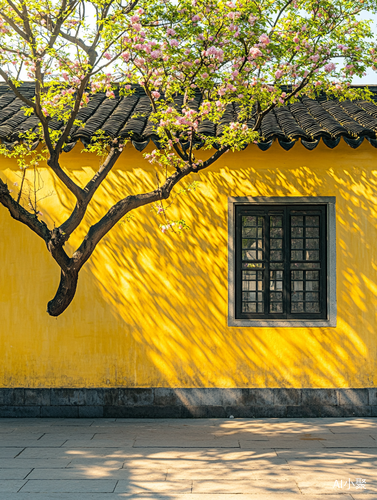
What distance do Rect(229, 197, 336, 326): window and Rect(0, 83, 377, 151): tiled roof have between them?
39.5 inches

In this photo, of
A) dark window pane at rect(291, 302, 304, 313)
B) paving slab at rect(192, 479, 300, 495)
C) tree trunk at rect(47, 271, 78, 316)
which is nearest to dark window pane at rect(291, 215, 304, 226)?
dark window pane at rect(291, 302, 304, 313)

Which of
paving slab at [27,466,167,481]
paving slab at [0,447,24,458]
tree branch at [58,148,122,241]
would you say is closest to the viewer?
paving slab at [27,466,167,481]

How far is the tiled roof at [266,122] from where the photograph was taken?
22.5 feet

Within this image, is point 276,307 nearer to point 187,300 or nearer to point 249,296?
point 249,296

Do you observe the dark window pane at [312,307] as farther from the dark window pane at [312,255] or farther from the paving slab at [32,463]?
the paving slab at [32,463]

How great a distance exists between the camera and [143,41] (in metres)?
5.59

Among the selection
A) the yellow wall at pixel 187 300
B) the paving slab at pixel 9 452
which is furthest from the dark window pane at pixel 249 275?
the paving slab at pixel 9 452

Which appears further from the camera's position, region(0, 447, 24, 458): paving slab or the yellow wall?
the yellow wall

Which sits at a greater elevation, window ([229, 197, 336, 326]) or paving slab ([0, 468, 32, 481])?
window ([229, 197, 336, 326])

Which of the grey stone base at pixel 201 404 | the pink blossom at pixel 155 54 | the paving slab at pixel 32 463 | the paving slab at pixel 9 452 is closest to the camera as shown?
the paving slab at pixel 32 463

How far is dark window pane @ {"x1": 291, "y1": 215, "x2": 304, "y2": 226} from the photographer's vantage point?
7.50 meters

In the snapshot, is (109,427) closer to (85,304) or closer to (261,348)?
(85,304)

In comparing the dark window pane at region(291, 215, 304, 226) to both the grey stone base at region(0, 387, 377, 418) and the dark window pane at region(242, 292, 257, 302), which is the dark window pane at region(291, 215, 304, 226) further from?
the grey stone base at region(0, 387, 377, 418)

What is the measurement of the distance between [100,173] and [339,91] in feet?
10.6
